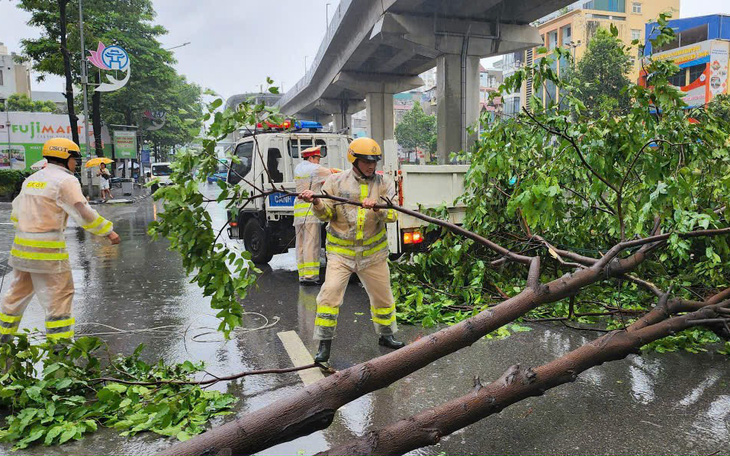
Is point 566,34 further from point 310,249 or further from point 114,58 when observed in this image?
point 310,249

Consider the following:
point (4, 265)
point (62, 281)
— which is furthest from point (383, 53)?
point (62, 281)

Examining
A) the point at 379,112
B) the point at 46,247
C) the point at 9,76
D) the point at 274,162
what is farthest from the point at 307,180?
the point at 9,76

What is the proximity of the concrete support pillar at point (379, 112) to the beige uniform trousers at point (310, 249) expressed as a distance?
93.6ft

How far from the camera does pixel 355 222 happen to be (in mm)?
4902

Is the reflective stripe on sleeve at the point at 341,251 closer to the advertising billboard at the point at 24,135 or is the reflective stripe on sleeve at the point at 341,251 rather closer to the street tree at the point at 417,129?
the advertising billboard at the point at 24,135

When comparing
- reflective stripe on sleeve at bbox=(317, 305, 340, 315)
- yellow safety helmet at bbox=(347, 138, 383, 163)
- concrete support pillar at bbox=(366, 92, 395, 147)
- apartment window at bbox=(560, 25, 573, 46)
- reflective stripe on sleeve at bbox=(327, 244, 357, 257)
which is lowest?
reflective stripe on sleeve at bbox=(317, 305, 340, 315)

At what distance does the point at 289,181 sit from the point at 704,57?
130 ft

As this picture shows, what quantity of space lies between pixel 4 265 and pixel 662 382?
1039cm

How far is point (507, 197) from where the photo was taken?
253 inches

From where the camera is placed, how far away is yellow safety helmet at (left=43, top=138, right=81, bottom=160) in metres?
4.91

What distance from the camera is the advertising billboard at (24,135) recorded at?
3822 centimetres

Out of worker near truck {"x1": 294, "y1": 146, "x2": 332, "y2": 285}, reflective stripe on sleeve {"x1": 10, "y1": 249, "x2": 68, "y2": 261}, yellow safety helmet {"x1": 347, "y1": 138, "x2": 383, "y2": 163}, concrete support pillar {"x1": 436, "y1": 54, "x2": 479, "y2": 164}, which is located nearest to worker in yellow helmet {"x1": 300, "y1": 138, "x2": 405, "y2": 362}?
yellow safety helmet {"x1": 347, "y1": 138, "x2": 383, "y2": 163}

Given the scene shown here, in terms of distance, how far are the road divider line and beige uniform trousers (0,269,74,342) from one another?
1.84m

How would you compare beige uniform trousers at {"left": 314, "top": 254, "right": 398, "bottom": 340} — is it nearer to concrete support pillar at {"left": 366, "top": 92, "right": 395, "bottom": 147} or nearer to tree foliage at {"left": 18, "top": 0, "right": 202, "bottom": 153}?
tree foliage at {"left": 18, "top": 0, "right": 202, "bottom": 153}
